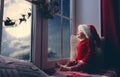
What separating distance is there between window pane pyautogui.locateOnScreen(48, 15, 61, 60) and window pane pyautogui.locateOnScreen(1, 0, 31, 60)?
290 mm

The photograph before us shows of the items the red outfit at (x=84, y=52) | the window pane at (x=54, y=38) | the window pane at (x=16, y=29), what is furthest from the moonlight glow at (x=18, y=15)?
the red outfit at (x=84, y=52)

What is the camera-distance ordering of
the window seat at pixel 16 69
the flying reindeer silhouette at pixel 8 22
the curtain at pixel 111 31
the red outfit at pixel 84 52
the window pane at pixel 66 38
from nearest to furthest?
the window seat at pixel 16 69 < the flying reindeer silhouette at pixel 8 22 < the red outfit at pixel 84 52 < the window pane at pixel 66 38 < the curtain at pixel 111 31

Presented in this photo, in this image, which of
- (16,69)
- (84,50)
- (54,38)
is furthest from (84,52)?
(16,69)

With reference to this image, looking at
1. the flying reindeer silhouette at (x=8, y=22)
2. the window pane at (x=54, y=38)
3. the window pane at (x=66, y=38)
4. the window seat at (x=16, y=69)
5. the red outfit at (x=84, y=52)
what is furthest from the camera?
the window pane at (x=66, y=38)

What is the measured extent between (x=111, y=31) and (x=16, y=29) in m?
1.26

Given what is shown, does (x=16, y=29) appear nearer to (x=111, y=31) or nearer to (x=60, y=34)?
(x=60, y=34)

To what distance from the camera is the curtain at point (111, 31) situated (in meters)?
2.37

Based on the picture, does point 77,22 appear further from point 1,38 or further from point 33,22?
point 1,38

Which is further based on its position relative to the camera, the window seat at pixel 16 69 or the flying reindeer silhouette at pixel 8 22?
the flying reindeer silhouette at pixel 8 22

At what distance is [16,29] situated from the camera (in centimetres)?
151

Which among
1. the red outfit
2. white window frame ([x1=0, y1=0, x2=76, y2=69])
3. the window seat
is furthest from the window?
the window seat

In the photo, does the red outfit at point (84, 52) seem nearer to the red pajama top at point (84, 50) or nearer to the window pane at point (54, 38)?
the red pajama top at point (84, 50)

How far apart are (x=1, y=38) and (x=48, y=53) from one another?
24.4 inches

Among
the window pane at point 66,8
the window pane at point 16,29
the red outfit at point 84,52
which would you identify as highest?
the window pane at point 66,8
